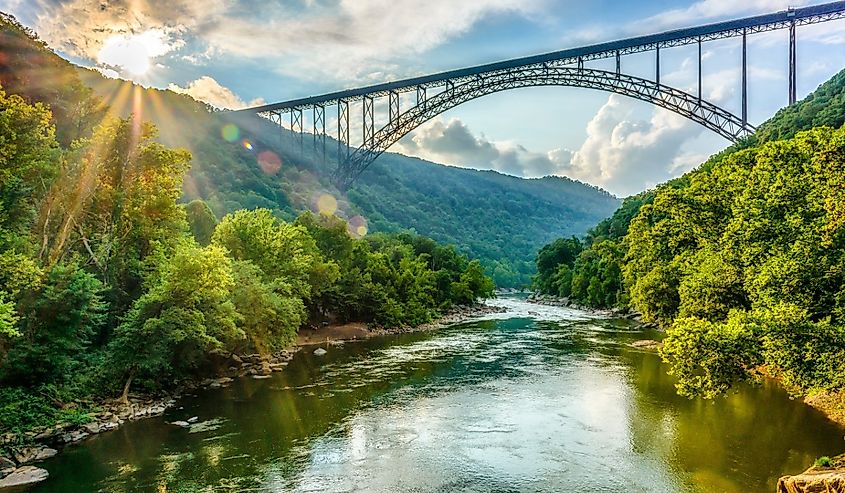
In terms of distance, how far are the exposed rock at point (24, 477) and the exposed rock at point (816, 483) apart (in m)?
14.2

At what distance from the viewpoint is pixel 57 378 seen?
14.6 metres

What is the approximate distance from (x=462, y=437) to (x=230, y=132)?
73958mm

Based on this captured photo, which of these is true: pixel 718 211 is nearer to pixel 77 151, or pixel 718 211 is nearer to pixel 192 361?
pixel 192 361

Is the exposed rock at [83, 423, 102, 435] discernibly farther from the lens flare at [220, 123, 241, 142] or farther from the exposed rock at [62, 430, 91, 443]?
the lens flare at [220, 123, 241, 142]

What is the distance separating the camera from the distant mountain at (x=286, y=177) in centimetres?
1955

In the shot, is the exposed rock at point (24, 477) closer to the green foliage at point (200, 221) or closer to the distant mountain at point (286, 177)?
the distant mountain at point (286, 177)

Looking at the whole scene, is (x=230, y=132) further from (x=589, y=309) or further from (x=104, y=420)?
(x=104, y=420)

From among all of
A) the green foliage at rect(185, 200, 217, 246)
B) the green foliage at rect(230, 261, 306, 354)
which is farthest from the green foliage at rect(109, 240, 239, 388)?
the green foliage at rect(185, 200, 217, 246)

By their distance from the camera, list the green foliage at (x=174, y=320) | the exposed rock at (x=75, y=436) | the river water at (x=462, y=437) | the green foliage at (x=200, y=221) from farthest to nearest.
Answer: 1. the green foliage at (x=200, y=221)
2. the green foliage at (x=174, y=320)
3. the exposed rock at (x=75, y=436)
4. the river water at (x=462, y=437)

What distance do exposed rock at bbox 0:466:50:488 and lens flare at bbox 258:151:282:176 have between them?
63.1 metres

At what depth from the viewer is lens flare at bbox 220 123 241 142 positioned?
79.2 metres

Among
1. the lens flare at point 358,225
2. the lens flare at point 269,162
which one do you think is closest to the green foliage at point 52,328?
the lens flare at point 358,225

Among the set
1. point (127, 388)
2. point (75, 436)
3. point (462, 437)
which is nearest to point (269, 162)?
point (127, 388)

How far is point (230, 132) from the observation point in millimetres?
79938
